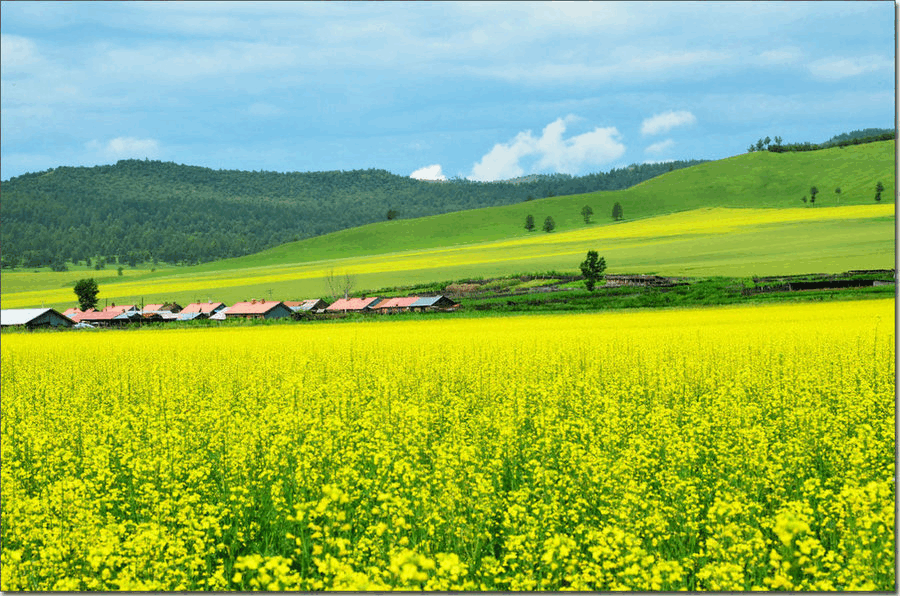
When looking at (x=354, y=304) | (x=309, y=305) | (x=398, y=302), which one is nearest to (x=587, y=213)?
(x=398, y=302)

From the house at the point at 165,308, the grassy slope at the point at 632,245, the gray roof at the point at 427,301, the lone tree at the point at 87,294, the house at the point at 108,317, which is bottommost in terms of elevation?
the house at the point at 108,317

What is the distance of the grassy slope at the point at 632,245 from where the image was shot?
89500mm

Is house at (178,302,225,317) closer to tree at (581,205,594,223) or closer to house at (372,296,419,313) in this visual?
house at (372,296,419,313)

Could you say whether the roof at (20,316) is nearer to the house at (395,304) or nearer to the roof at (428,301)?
the house at (395,304)

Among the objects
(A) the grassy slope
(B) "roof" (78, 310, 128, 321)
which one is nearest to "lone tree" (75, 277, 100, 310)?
(A) the grassy slope

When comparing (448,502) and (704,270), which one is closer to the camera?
(448,502)

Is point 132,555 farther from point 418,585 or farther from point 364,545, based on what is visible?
point 418,585

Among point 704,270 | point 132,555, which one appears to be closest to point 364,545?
point 132,555

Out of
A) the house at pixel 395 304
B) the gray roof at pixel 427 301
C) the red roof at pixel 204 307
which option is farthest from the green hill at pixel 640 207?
the gray roof at pixel 427 301

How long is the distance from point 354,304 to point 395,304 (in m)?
4.88

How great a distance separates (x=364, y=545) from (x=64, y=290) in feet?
498

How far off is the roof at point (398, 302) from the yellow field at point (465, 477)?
197 feet

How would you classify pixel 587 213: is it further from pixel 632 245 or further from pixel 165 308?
pixel 165 308

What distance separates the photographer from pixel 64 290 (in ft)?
458
